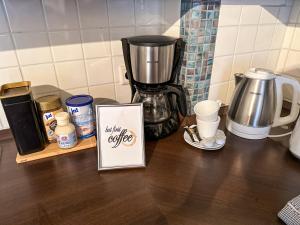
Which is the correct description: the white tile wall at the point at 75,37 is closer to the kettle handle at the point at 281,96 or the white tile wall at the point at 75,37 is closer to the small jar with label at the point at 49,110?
the small jar with label at the point at 49,110

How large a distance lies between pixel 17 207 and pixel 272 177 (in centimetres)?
66

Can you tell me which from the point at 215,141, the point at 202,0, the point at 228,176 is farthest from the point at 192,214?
the point at 202,0

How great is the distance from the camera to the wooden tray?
2.17 feet

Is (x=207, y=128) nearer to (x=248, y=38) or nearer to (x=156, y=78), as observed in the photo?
(x=156, y=78)

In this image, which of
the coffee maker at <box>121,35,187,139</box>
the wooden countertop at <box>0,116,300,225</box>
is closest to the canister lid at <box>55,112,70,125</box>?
the wooden countertop at <box>0,116,300,225</box>

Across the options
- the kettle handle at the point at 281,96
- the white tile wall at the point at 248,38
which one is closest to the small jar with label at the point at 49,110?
the white tile wall at the point at 248,38

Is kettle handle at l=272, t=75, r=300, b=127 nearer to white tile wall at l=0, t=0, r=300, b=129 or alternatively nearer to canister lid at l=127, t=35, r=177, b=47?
white tile wall at l=0, t=0, r=300, b=129

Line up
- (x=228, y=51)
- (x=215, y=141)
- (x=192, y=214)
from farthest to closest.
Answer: (x=228, y=51)
(x=215, y=141)
(x=192, y=214)

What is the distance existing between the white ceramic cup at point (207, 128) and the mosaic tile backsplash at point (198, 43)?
160 mm

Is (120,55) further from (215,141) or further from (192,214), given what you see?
(192,214)

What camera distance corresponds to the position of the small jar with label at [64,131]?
2.10 feet

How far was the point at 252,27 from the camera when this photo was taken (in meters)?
0.86

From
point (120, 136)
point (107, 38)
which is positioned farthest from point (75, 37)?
point (120, 136)

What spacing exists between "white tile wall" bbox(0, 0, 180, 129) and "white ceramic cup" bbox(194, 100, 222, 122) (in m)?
0.29
